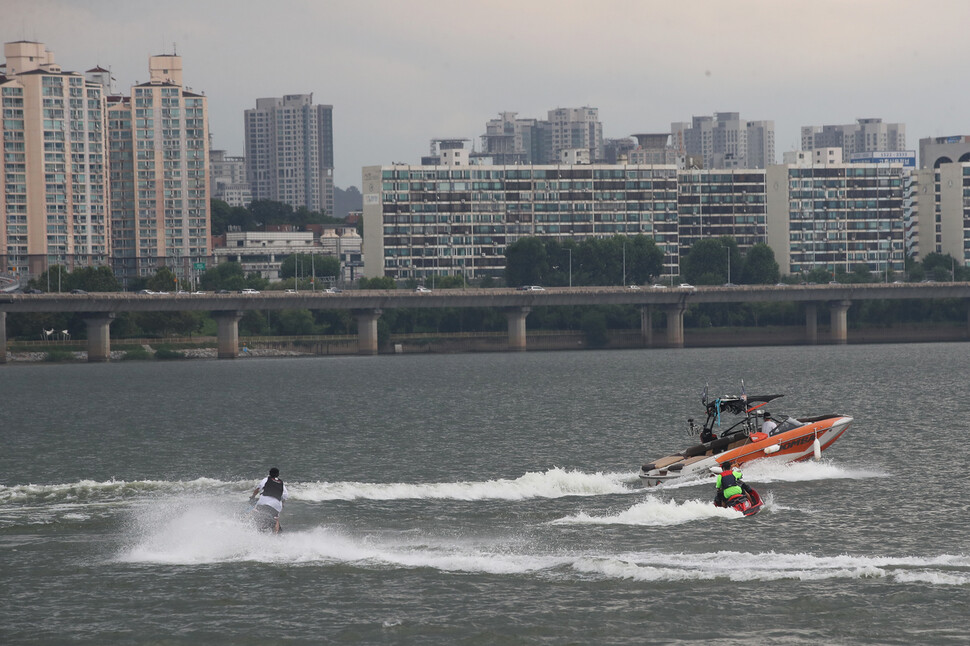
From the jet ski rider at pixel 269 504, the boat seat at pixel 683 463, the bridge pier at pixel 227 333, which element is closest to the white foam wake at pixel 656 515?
the boat seat at pixel 683 463

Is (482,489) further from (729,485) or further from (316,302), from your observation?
(316,302)

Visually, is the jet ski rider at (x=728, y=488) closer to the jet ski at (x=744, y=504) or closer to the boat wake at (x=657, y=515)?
the jet ski at (x=744, y=504)

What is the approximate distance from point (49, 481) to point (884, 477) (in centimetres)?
3222

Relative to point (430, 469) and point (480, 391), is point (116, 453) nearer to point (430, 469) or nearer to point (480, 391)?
point (430, 469)

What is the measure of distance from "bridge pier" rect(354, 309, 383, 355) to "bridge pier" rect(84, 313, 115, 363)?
35.4 m

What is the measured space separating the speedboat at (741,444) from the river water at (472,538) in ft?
2.47

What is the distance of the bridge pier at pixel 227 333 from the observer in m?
184

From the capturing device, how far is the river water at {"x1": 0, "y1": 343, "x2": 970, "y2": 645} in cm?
2920

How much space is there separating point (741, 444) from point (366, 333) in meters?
147

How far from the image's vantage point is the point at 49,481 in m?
52.2

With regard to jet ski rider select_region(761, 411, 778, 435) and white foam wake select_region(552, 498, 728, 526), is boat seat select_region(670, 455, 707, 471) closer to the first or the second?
jet ski rider select_region(761, 411, 778, 435)

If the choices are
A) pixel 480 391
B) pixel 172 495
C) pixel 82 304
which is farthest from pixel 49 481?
pixel 82 304

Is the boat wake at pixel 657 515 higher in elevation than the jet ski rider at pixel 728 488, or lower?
lower

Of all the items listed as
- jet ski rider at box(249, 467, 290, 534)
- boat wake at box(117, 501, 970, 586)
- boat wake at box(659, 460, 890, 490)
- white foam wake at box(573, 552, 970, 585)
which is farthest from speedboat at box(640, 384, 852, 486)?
jet ski rider at box(249, 467, 290, 534)
